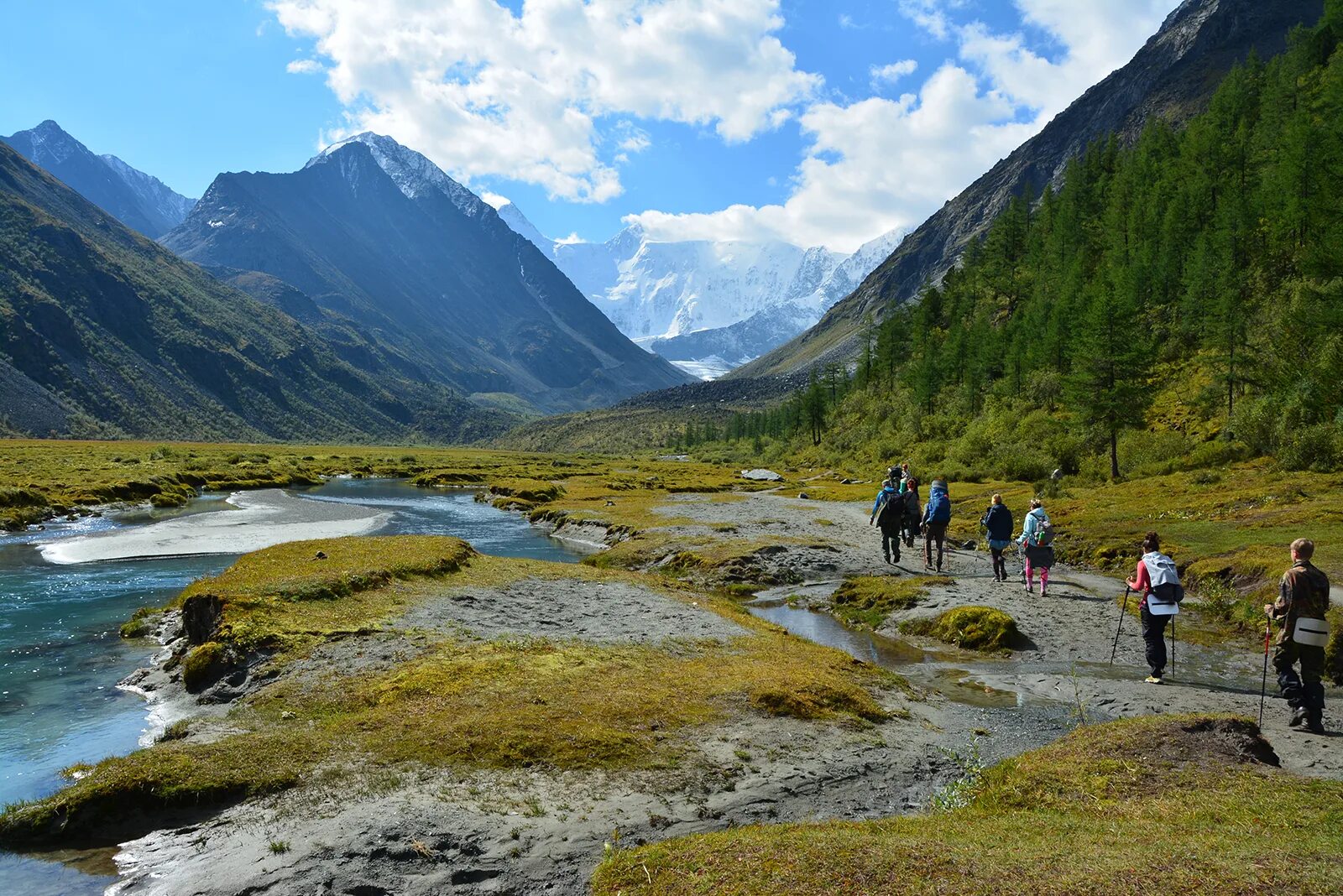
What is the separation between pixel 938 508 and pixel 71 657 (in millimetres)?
32117

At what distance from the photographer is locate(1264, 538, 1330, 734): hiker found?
45.3 feet

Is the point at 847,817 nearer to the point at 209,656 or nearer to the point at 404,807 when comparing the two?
the point at 404,807

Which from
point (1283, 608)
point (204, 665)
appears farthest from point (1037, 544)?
point (204, 665)

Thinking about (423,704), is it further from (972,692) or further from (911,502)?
(911,502)

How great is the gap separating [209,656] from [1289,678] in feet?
78.8

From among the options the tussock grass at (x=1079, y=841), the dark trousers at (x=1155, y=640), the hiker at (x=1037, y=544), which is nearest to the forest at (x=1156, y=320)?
the hiker at (x=1037, y=544)

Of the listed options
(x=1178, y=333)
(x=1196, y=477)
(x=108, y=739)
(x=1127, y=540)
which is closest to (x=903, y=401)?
(x=1178, y=333)

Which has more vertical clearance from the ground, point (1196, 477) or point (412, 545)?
point (1196, 477)

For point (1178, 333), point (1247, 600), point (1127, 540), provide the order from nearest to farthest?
point (1247, 600) → point (1127, 540) → point (1178, 333)

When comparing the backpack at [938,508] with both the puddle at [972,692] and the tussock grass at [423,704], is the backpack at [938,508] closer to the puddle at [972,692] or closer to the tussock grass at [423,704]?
the tussock grass at [423,704]

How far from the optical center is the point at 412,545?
33125 mm

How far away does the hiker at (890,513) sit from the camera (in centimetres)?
3494

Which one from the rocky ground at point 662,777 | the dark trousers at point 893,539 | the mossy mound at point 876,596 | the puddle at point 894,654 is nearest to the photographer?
the rocky ground at point 662,777

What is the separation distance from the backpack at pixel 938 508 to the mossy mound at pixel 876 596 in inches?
116
